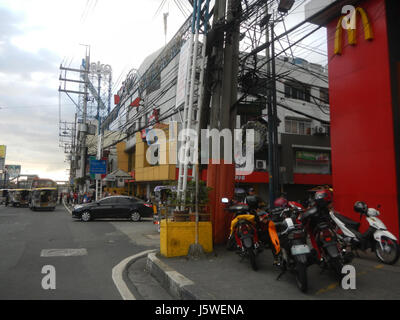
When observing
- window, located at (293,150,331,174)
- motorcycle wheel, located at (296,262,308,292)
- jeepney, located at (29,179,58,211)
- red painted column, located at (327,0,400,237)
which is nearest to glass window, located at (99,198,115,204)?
red painted column, located at (327,0,400,237)

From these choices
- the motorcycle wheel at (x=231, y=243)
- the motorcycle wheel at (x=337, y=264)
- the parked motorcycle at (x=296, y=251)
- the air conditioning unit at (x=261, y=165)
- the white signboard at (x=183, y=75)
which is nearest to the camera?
the parked motorcycle at (x=296, y=251)

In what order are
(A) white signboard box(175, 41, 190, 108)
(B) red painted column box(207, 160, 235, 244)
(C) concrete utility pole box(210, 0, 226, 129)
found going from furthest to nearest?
(C) concrete utility pole box(210, 0, 226, 129), (A) white signboard box(175, 41, 190, 108), (B) red painted column box(207, 160, 235, 244)

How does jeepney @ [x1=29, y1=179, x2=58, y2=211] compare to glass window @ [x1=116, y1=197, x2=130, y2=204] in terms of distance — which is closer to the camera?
glass window @ [x1=116, y1=197, x2=130, y2=204]

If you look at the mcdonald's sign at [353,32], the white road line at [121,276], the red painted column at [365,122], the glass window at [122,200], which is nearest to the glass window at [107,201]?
the glass window at [122,200]

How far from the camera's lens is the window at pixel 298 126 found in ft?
91.4

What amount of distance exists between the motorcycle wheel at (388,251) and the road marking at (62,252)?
6.45m

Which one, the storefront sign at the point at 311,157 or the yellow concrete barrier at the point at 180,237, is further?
the storefront sign at the point at 311,157

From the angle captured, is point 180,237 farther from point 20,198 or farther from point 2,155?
point 2,155

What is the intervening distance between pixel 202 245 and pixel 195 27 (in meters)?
5.59

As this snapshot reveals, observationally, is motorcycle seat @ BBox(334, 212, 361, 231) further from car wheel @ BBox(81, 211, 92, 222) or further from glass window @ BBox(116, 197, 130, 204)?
car wheel @ BBox(81, 211, 92, 222)

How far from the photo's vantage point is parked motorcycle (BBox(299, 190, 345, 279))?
4.83 metres

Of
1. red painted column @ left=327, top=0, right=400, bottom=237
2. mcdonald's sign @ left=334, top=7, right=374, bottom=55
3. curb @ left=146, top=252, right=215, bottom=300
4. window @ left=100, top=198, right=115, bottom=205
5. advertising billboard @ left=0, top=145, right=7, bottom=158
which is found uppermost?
advertising billboard @ left=0, top=145, right=7, bottom=158

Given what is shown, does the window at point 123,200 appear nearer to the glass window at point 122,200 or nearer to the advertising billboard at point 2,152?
the glass window at point 122,200

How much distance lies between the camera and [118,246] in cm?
968
